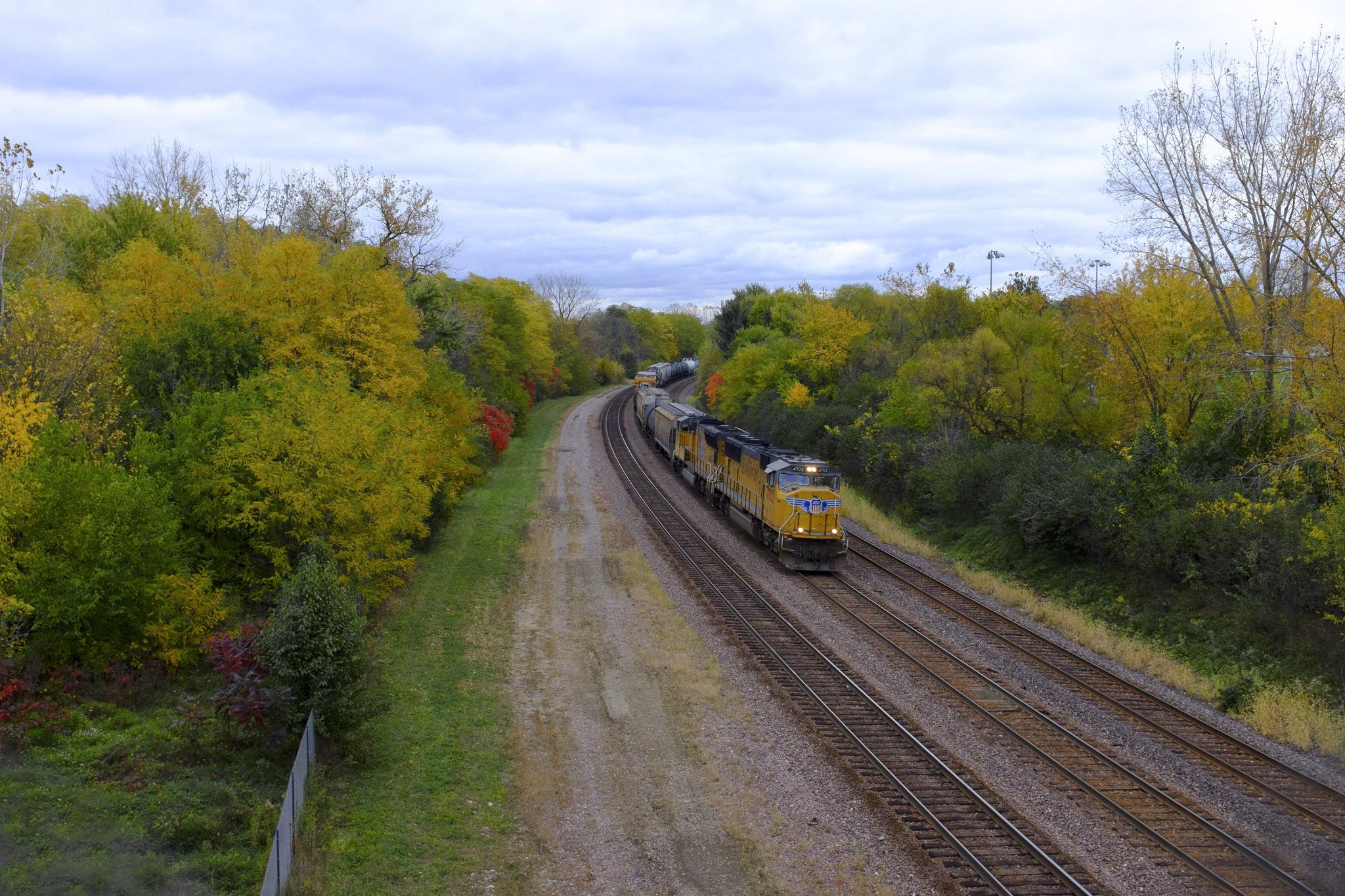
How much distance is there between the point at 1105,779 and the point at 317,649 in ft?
38.7

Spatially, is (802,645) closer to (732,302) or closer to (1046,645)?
(1046,645)

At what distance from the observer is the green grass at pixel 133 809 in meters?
8.78

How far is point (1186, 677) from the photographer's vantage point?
17.1 metres

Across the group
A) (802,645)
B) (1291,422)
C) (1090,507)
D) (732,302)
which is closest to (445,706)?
(802,645)

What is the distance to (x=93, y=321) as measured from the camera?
21922 mm

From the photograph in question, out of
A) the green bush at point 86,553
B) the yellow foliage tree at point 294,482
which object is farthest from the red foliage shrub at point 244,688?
the yellow foliage tree at point 294,482

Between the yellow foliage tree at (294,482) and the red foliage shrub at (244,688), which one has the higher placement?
the yellow foliage tree at (294,482)

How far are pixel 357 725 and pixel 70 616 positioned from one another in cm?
468

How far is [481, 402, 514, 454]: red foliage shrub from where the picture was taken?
43.9 meters

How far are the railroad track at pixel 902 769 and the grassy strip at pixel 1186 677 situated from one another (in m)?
5.96

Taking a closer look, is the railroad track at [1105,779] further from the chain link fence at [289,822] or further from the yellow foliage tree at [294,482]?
the yellow foliage tree at [294,482]

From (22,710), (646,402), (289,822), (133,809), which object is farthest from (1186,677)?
(646,402)

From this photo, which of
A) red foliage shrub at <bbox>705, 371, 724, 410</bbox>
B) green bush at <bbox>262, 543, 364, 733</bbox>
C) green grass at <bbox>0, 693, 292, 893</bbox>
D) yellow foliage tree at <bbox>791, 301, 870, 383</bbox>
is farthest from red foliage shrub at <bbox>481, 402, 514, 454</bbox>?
green grass at <bbox>0, 693, 292, 893</bbox>

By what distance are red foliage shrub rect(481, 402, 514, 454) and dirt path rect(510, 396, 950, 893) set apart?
21.9 metres
